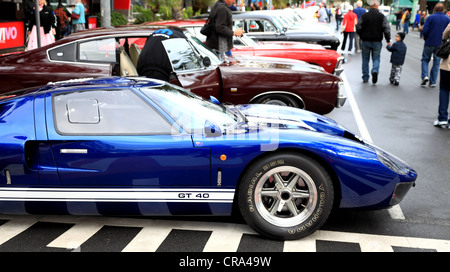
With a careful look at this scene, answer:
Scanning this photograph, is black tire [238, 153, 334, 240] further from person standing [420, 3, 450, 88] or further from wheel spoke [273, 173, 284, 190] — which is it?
person standing [420, 3, 450, 88]

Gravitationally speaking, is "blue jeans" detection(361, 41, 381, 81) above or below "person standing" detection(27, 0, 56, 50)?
below

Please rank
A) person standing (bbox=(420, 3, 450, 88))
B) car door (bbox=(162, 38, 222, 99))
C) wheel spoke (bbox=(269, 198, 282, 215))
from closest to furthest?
wheel spoke (bbox=(269, 198, 282, 215)), car door (bbox=(162, 38, 222, 99)), person standing (bbox=(420, 3, 450, 88))

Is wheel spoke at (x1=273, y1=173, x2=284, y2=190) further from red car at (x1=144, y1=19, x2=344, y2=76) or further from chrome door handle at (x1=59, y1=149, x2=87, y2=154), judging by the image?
red car at (x1=144, y1=19, x2=344, y2=76)

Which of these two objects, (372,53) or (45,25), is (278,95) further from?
(45,25)

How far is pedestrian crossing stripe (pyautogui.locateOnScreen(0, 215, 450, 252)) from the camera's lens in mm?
4082

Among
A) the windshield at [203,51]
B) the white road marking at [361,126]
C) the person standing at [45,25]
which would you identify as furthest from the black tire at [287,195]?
the person standing at [45,25]

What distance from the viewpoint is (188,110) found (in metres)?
4.46

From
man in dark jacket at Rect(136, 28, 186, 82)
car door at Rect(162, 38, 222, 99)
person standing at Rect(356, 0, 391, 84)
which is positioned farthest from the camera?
person standing at Rect(356, 0, 391, 84)

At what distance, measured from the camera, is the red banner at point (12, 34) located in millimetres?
13531

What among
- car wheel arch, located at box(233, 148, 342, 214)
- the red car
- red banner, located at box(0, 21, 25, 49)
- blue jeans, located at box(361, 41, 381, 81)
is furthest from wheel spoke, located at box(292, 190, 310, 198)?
red banner, located at box(0, 21, 25, 49)

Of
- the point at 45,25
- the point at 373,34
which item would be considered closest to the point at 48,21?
the point at 45,25

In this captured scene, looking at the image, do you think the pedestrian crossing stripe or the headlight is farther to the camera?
the headlight

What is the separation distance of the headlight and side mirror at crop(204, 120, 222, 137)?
4.18 ft

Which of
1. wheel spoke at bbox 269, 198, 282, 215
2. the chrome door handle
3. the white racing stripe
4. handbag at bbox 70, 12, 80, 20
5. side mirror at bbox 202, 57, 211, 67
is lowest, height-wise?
wheel spoke at bbox 269, 198, 282, 215
